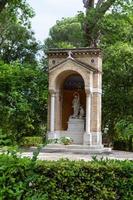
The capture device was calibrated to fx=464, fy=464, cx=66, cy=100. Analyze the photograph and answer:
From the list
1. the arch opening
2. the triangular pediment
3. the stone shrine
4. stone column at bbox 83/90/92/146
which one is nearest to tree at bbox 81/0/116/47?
the stone shrine

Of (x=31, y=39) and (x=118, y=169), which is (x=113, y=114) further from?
(x=118, y=169)

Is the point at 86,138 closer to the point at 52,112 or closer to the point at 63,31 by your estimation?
the point at 52,112

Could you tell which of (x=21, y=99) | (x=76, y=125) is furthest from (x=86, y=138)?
(x=21, y=99)

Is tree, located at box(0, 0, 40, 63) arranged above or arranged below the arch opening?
above

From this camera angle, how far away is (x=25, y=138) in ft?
94.7

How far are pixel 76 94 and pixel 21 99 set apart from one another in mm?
3793

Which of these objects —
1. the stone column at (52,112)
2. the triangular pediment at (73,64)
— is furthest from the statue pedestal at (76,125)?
the triangular pediment at (73,64)

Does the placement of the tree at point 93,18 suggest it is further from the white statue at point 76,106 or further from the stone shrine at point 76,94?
the white statue at point 76,106

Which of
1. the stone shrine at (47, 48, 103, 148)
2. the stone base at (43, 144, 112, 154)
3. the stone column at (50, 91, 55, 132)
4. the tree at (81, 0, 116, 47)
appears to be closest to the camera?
the stone base at (43, 144, 112, 154)

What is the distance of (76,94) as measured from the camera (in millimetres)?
29672

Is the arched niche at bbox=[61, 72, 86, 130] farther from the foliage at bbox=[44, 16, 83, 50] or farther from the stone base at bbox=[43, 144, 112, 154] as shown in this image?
the foliage at bbox=[44, 16, 83, 50]

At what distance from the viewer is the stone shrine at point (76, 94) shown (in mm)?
27266

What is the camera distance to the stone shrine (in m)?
27.3

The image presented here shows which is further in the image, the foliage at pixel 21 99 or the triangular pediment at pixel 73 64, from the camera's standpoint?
the foliage at pixel 21 99
